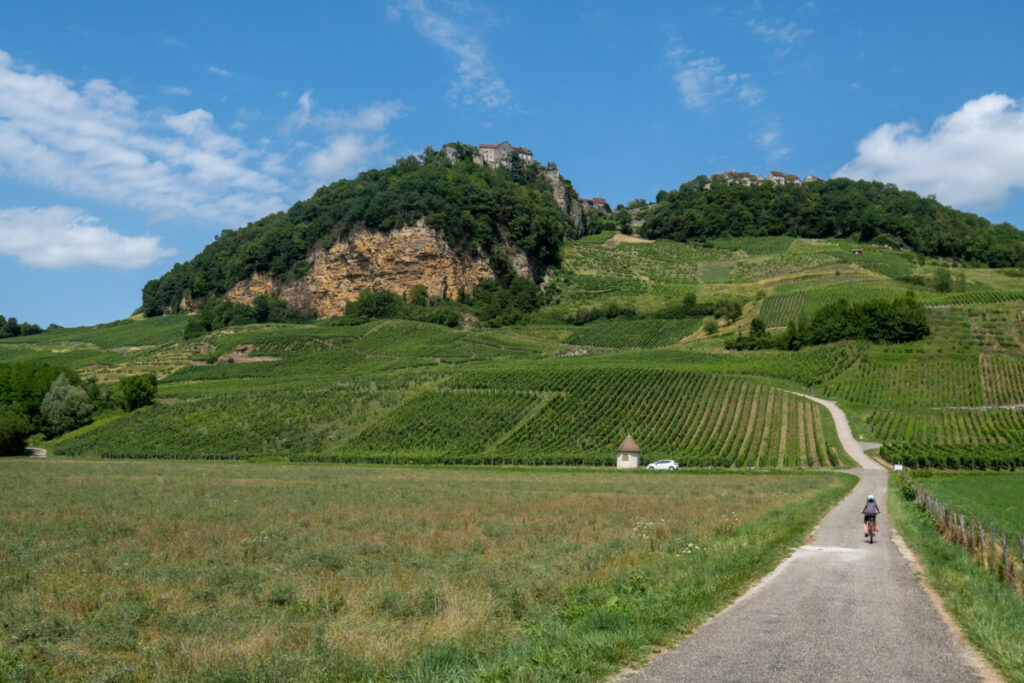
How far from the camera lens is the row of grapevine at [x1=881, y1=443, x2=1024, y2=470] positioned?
43969mm

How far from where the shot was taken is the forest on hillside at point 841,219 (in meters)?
157

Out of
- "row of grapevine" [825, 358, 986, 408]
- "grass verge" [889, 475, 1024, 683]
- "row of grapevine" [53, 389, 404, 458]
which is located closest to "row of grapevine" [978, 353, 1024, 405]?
"row of grapevine" [825, 358, 986, 408]

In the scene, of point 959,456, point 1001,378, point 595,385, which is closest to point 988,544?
point 959,456

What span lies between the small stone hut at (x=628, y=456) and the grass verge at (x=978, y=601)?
32.8 metres

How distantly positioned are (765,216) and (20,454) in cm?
16766

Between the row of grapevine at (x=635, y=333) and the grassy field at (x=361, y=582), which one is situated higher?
the row of grapevine at (x=635, y=333)

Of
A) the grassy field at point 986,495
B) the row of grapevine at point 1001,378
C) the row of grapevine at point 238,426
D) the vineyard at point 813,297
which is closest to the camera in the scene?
the grassy field at point 986,495

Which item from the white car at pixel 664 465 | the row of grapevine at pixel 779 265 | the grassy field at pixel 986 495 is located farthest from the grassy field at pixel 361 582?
the row of grapevine at pixel 779 265

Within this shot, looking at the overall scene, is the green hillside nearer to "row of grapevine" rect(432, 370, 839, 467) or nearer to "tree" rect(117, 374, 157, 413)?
"row of grapevine" rect(432, 370, 839, 467)

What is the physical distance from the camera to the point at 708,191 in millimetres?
196625

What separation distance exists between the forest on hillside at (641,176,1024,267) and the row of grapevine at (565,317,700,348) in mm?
76069

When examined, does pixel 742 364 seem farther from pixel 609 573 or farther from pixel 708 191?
pixel 708 191

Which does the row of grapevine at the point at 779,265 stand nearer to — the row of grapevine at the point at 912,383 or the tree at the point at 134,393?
the row of grapevine at the point at 912,383

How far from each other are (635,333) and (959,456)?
65704 millimetres
